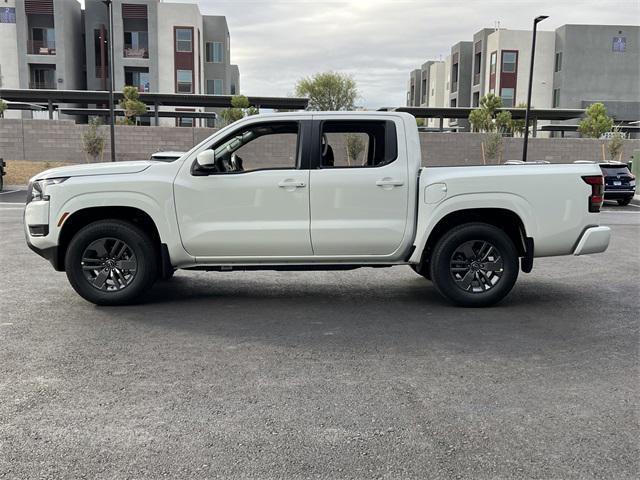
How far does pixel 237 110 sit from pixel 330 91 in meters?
31.9

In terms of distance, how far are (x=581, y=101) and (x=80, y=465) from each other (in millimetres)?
64323

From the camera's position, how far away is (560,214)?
696 centimetres

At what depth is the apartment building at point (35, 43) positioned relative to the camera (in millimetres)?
52062

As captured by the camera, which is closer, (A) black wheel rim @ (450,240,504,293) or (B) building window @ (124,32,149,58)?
(A) black wheel rim @ (450,240,504,293)

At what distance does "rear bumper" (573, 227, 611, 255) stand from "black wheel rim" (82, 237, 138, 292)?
A: 15.8 feet

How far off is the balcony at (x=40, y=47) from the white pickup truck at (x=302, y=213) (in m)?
52.0

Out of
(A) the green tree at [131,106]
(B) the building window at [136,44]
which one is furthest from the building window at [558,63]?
(A) the green tree at [131,106]

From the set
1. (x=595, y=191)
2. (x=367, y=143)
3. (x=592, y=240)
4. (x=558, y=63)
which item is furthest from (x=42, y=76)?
(x=592, y=240)

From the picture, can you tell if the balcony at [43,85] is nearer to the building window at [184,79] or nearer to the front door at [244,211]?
the building window at [184,79]

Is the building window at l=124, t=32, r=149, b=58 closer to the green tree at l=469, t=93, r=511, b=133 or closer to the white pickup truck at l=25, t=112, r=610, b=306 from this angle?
the green tree at l=469, t=93, r=511, b=133

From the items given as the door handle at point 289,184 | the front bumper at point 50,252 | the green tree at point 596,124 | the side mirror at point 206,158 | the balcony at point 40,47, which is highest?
the balcony at point 40,47

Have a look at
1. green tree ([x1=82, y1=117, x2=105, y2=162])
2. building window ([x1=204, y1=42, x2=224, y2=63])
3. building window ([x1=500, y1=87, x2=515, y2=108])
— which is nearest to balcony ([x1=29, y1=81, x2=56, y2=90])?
A: building window ([x1=204, y1=42, x2=224, y2=63])

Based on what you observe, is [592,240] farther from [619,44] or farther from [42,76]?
[619,44]

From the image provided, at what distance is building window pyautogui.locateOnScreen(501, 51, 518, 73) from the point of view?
63312 millimetres
